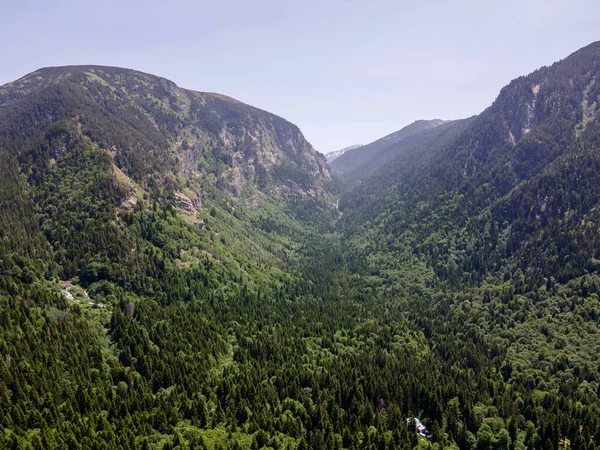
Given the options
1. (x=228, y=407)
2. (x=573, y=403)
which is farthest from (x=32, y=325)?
(x=573, y=403)

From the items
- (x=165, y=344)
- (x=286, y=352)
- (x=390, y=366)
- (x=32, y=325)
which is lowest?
(x=390, y=366)

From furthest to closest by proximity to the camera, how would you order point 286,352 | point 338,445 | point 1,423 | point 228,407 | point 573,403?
1. point 286,352
2. point 573,403
3. point 228,407
4. point 338,445
5. point 1,423

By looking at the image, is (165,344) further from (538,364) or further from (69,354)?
(538,364)

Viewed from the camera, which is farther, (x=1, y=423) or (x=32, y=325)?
(x=32, y=325)

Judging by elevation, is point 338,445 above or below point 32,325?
below

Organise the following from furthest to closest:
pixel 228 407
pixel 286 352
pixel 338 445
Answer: pixel 286 352 → pixel 228 407 → pixel 338 445

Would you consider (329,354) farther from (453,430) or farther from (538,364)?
(538,364)

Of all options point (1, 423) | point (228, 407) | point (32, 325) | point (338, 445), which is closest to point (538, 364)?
point (338, 445)

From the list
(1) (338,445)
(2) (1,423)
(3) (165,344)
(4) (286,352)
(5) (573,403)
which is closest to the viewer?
(2) (1,423)

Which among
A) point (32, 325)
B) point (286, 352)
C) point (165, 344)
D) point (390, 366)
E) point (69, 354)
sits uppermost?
point (32, 325)
